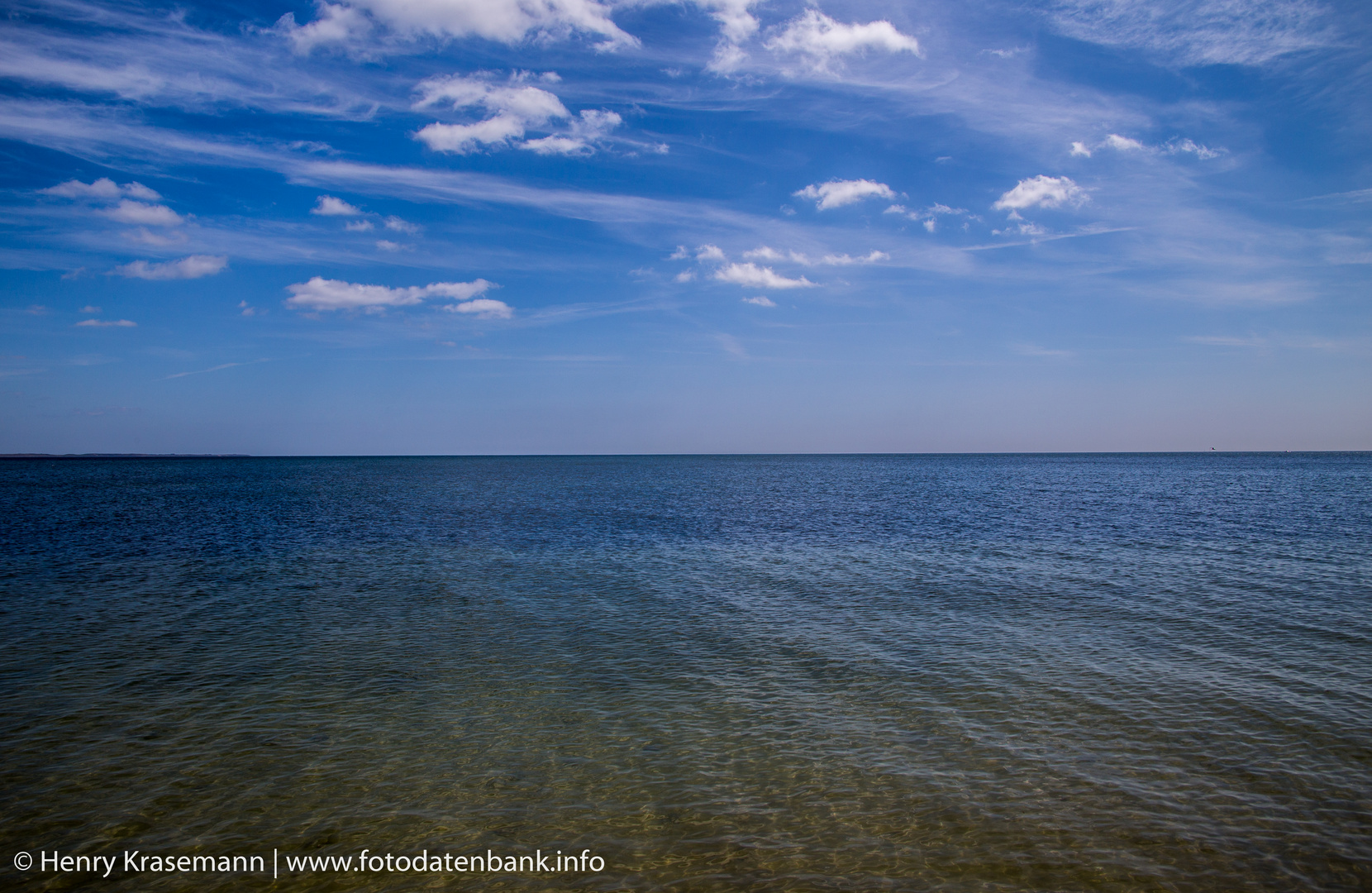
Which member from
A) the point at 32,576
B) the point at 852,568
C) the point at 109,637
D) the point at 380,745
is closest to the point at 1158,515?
the point at 852,568

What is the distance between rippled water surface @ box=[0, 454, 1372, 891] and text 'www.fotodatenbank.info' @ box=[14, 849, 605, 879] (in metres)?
0.11

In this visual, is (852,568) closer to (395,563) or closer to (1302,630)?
(1302,630)

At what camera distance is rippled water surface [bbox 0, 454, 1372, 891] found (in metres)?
7.81

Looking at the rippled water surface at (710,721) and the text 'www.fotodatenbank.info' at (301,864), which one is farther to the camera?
the rippled water surface at (710,721)

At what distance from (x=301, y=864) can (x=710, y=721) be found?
20.1 feet

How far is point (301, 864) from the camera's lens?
755 cm

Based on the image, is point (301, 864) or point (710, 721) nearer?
point (301, 864)

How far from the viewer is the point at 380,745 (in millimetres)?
10523

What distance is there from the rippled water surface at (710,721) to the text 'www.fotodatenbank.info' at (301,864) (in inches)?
4.4

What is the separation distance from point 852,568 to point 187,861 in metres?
22.3

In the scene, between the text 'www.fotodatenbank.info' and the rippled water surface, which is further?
the rippled water surface

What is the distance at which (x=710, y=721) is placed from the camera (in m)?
11.5

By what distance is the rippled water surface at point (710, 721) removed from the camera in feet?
25.6

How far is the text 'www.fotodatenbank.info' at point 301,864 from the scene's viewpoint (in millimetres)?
7395
